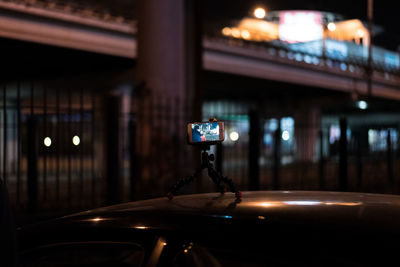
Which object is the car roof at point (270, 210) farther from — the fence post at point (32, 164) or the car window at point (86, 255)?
the fence post at point (32, 164)

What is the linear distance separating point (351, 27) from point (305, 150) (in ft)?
133

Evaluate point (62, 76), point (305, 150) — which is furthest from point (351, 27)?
point (305, 150)

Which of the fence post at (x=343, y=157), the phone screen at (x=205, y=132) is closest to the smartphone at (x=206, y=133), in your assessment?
the phone screen at (x=205, y=132)

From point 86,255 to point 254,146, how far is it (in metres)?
7.68

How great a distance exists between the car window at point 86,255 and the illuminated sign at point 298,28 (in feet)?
137

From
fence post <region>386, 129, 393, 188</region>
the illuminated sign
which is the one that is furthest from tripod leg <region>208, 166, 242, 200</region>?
the illuminated sign

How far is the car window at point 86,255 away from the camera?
2.07 metres

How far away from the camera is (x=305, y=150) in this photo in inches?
508

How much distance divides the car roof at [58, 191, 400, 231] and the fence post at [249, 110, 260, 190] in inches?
285

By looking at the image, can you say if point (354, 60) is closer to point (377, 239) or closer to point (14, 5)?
point (14, 5)

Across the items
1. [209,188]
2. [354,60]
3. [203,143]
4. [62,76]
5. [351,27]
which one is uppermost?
[351,27]

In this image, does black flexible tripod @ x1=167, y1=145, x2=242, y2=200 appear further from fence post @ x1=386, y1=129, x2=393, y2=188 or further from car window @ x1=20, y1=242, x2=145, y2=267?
fence post @ x1=386, y1=129, x2=393, y2=188

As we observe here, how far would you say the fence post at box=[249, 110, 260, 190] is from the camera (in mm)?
9648

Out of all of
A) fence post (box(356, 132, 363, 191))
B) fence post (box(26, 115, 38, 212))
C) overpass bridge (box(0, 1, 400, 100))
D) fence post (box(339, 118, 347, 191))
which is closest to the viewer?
fence post (box(26, 115, 38, 212))
